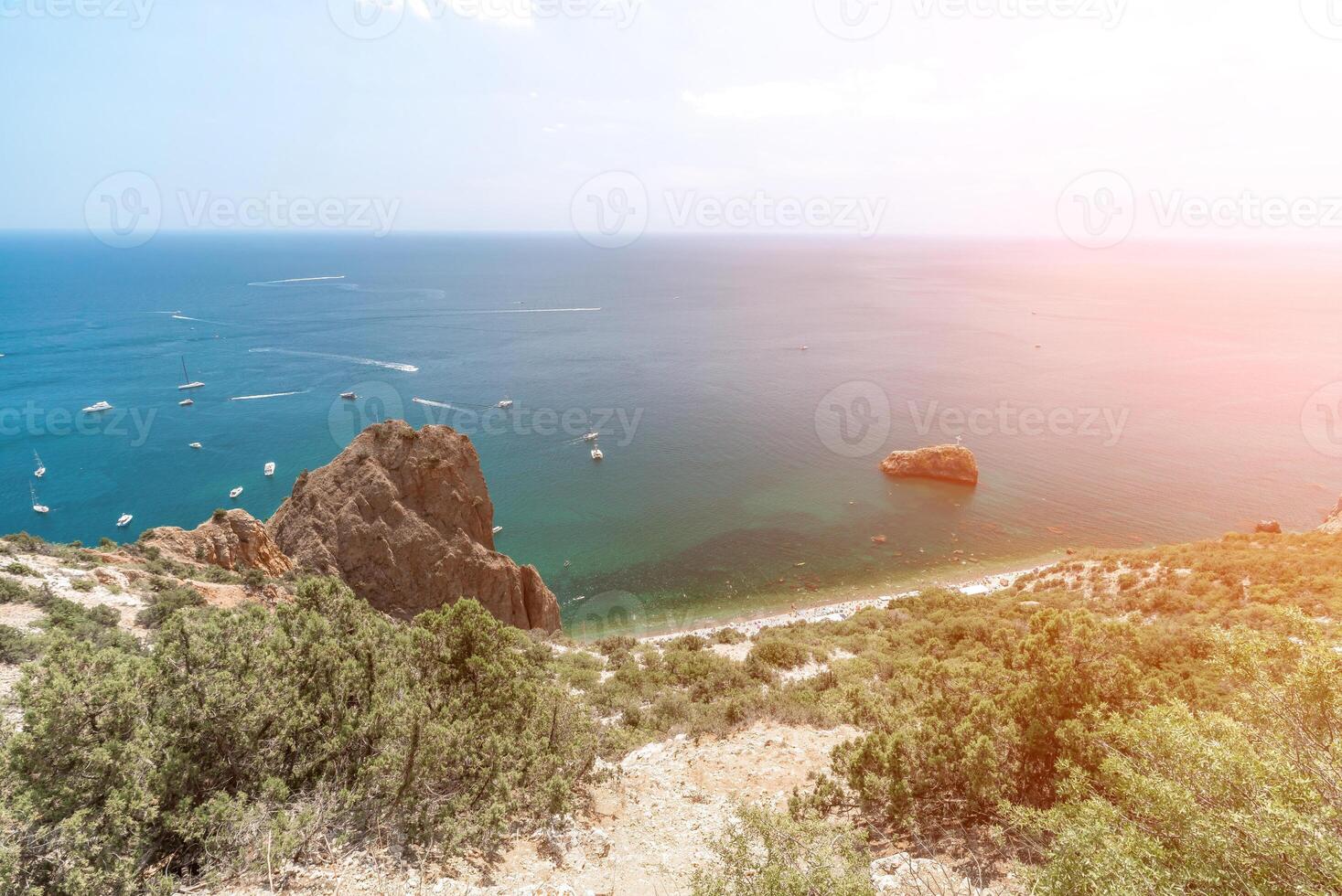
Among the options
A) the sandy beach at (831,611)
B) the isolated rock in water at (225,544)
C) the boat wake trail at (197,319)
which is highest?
the boat wake trail at (197,319)

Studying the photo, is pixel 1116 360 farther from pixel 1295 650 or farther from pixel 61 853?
pixel 61 853

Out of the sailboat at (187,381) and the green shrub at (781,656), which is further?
the sailboat at (187,381)

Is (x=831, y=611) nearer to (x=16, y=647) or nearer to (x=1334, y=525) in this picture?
(x=1334, y=525)

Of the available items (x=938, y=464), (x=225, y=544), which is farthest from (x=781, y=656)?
(x=938, y=464)

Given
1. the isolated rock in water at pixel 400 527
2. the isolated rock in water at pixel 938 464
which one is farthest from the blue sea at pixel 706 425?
the isolated rock in water at pixel 400 527

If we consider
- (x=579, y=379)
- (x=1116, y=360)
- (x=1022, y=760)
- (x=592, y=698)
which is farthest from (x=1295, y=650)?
(x=1116, y=360)

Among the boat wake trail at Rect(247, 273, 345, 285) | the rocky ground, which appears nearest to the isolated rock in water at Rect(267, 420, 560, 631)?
the rocky ground

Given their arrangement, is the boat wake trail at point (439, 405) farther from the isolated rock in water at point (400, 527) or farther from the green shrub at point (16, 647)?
the green shrub at point (16, 647)
